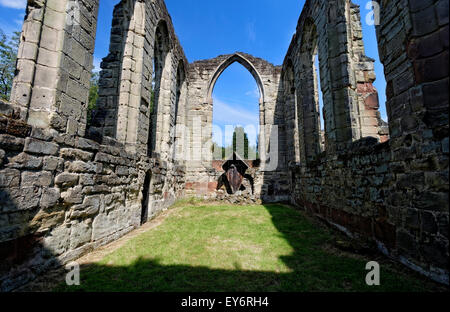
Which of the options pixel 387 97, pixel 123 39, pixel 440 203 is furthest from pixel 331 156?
pixel 123 39

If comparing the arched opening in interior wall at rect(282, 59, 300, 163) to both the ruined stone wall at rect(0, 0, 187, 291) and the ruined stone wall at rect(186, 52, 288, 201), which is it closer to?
the ruined stone wall at rect(186, 52, 288, 201)

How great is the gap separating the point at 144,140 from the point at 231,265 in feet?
13.3

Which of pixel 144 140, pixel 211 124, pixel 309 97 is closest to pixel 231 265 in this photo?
pixel 144 140

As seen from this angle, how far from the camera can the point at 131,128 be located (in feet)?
16.4

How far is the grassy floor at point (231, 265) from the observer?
226cm

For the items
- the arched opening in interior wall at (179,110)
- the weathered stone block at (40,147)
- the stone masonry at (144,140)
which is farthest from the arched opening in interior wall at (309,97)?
the weathered stone block at (40,147)

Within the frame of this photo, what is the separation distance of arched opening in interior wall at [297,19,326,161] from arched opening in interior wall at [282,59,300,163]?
1.74 metres

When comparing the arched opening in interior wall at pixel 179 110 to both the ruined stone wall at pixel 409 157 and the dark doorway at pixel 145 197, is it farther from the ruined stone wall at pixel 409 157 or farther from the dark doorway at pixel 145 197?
the ruined stone wall at pixel 409 157

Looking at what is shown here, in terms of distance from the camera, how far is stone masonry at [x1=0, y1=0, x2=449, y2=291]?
2.31 meters

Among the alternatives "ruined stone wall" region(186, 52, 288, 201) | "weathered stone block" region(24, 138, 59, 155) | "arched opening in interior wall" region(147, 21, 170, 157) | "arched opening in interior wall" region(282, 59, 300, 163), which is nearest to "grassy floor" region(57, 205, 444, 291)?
"weathered stone block" region(24, 138, 59, 155)

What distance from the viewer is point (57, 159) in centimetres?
273

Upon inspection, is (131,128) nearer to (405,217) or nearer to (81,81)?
(81,81)

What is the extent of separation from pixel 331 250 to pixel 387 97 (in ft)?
8.48

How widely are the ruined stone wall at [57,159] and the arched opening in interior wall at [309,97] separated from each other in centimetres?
558
